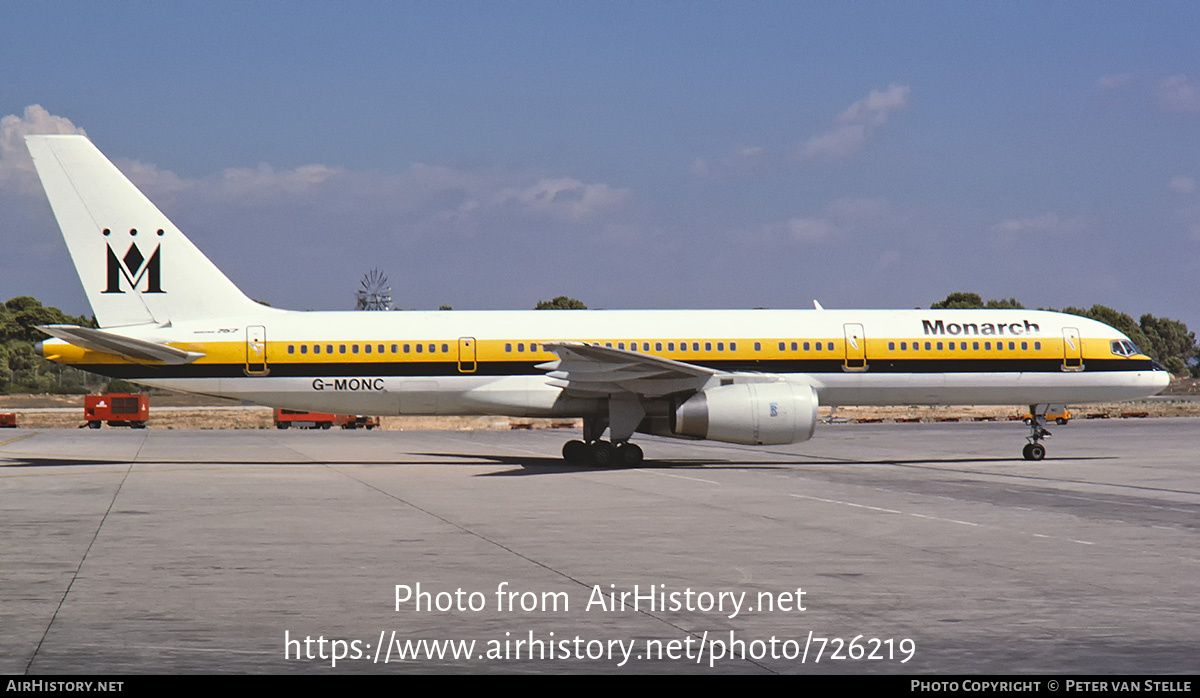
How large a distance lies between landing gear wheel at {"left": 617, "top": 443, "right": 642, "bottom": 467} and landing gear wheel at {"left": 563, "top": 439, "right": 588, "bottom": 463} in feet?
3.38

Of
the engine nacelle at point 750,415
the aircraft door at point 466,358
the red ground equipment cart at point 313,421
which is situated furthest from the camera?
the red ground equipment cart at point 313,421

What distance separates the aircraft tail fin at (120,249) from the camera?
96.8 feet

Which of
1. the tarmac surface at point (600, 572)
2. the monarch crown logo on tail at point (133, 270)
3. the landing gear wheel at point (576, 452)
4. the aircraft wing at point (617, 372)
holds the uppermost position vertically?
the monarch crown logo on tail at point (133, 270)

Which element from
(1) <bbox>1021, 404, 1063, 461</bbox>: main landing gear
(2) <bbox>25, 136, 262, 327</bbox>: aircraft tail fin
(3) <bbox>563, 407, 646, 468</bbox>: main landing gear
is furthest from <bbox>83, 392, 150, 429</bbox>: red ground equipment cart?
(1) <bbox>1021, 404, 1063, 461</bbox>: main landing gear

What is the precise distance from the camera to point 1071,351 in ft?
104

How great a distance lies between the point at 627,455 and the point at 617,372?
2777 millimetres

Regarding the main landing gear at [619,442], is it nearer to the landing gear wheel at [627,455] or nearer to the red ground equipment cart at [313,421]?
the landing gear wheel at [627,455]

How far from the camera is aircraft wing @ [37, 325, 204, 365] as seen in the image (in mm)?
27344

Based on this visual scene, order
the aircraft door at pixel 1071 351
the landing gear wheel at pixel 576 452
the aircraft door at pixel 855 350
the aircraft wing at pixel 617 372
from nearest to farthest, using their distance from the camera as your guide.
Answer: the aircraft wing at pixel 617 372 → the landing gear wheel at pixel 576 452 → the aircraft door at pixel 855 350 → the aircraft door at pixel 1071 351

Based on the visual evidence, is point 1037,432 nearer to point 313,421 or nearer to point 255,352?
point 255,352

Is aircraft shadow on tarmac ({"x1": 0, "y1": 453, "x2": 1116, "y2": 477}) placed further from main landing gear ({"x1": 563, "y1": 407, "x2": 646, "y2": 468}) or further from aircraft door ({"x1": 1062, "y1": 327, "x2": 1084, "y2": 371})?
aircraft door ({"x1": 1062, "y1": 327, "x2": 1084, "y2": 371})

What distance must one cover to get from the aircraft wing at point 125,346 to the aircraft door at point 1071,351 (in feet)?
78.1

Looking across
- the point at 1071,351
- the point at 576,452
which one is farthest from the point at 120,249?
the point at 1071,351

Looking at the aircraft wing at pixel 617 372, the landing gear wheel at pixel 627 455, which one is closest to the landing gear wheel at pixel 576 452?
the landing gear wheel at pixel 627 455
